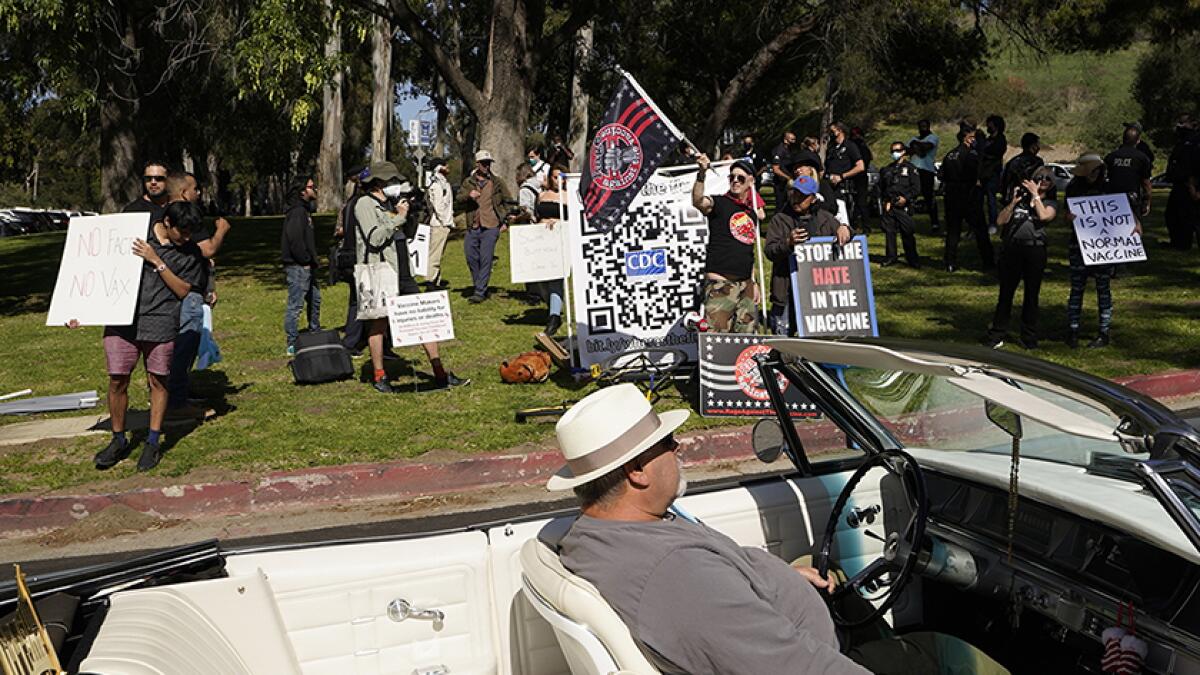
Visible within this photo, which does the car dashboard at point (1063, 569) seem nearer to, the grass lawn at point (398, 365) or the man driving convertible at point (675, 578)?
the man driving convertible at point (675, 578)

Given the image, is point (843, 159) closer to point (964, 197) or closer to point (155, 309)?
point (964, 197)

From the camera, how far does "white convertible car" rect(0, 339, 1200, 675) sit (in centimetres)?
279

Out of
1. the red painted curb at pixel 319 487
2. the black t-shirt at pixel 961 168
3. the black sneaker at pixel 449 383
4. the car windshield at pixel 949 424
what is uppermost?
the black t-shirt at pixel 961 168

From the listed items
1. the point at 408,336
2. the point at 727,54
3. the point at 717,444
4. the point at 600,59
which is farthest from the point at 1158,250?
the point at 600,59

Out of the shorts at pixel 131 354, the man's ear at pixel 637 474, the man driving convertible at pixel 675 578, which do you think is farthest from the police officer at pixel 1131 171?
the man's ear at pixel 637 474

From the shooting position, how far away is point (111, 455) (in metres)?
7.79

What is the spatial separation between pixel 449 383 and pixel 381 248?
1414mm

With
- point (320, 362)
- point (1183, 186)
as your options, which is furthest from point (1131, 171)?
point (320, 362)

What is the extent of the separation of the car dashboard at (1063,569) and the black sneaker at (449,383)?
6568 mm

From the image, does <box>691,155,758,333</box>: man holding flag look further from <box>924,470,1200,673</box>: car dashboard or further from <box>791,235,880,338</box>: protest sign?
<box>924,470,1200,673</box>: car dashboard

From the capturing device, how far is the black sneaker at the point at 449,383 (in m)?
10.0

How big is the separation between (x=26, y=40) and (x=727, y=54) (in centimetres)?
2817

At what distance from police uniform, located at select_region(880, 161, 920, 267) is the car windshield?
1233 cm

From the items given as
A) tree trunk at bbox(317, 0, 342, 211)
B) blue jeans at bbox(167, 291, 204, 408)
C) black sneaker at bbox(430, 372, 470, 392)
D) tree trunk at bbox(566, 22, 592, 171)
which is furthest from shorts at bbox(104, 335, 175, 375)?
tree trunk at bbox(566, 22, 592, 171)
